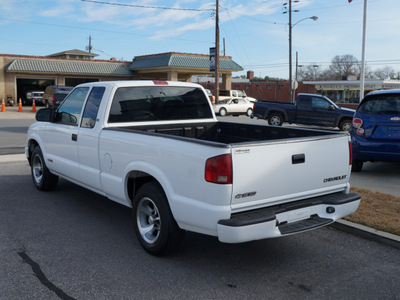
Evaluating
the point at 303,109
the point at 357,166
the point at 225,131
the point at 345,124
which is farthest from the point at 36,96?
the point at 225,131

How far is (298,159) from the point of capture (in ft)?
13.7

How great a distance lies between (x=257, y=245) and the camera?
4980 mm

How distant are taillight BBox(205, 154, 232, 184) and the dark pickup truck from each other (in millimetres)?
18358

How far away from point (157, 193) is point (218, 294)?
121cm

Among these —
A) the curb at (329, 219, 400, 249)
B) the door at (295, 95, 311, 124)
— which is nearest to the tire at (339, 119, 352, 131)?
the door at (295, 95, 311, 124)

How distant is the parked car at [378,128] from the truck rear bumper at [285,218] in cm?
428

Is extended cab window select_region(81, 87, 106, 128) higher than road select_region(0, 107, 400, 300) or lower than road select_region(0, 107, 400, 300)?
higher

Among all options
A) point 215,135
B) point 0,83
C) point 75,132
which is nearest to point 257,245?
point 215,135

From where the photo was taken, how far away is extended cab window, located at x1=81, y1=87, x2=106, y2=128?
223 inches

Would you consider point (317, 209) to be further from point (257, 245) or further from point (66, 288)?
point (66, 288)

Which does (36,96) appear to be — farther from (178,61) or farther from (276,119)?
(276,119)

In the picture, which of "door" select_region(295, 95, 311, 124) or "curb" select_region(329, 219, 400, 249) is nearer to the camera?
"curb" select_region(329, 219, 400, 249)

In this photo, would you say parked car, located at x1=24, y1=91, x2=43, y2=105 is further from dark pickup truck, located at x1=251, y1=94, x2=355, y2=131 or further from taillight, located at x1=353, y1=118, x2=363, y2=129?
taillight, located at x1=353, y1=118, x2=363, y2=129

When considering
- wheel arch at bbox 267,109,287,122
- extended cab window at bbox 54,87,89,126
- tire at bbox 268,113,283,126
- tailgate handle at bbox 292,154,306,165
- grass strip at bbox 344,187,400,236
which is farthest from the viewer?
tire at bbox 268,113,283,126
